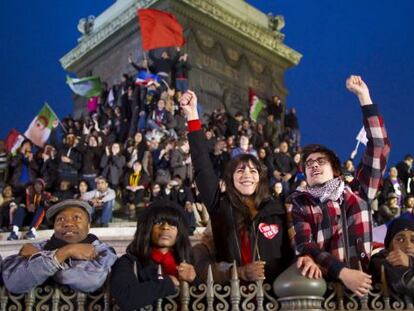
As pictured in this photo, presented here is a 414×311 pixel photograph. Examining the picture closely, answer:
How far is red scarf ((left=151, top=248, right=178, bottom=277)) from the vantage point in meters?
4.04

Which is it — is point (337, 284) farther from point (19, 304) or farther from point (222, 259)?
point (19, 304)

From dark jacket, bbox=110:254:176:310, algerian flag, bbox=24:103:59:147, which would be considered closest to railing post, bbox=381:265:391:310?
dark jacket, bbox=110:254:176:310

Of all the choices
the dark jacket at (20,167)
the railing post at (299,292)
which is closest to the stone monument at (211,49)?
the dark jacket at (20,167)

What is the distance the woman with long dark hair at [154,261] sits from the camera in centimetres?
371

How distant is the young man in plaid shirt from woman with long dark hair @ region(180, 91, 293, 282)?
157mm

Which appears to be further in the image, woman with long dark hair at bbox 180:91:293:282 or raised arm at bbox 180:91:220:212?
raised arm at bbox 180:91:220:212

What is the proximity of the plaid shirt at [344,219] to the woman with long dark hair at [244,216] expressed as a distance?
0.49 ft

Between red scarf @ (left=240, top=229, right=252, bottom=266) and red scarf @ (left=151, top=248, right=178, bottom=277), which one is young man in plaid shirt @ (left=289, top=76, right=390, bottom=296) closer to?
red scarf @ (left=240, top=229, right=252, bottom=266)

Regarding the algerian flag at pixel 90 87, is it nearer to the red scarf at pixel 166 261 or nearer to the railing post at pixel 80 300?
the red scarf at pixel 166 261

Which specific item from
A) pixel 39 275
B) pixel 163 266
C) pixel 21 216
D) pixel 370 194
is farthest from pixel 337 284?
pixel 21 216

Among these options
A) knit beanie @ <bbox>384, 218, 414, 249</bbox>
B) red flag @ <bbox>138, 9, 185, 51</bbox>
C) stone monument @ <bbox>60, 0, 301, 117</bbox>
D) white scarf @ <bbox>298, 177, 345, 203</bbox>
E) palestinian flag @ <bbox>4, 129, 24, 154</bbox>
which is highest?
stone monument @ <bbox>60, 0, 301, 117</bbox>

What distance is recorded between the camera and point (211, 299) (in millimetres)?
3762

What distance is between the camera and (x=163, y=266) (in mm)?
4059

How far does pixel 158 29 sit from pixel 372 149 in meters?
16.3
